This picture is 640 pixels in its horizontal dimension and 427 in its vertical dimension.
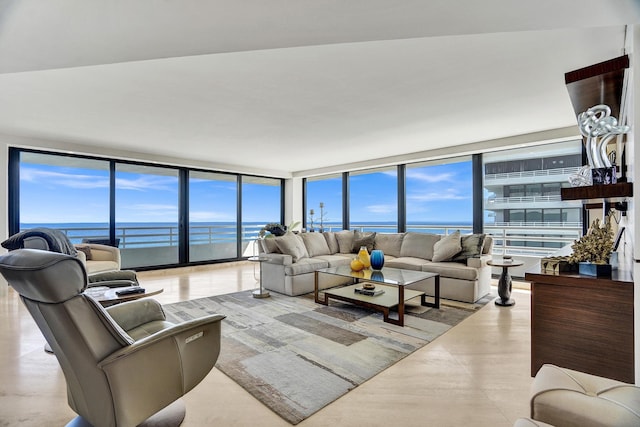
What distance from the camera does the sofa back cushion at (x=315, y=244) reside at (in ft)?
18.5

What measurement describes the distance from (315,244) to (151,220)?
3831 millimetres

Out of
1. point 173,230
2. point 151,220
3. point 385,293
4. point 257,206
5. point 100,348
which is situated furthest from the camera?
point 257,206

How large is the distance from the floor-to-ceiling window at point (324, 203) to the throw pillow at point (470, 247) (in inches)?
148

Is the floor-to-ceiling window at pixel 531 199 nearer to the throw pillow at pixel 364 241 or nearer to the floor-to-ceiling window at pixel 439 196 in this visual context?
the floor-to-ceiling window at pixel 439 196

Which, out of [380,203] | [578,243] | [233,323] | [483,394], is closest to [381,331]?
[483,394]

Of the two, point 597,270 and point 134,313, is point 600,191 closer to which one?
point 597,270

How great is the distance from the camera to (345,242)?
240 inches

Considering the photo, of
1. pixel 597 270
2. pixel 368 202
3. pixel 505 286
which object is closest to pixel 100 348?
pixel 597 270

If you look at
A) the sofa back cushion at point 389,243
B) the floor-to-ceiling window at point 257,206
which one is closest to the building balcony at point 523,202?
the sofa back cushion at point 389,243

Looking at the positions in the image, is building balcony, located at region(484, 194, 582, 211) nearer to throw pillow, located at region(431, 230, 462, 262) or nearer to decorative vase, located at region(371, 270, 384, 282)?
throw pillow, located at region(431, 230, 462, 262)

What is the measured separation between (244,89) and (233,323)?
2.40 meters

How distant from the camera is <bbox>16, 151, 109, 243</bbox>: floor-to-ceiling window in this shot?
5.44m

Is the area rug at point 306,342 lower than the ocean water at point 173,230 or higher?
lower

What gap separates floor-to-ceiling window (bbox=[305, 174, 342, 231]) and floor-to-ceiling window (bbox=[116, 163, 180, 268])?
10.6ft
